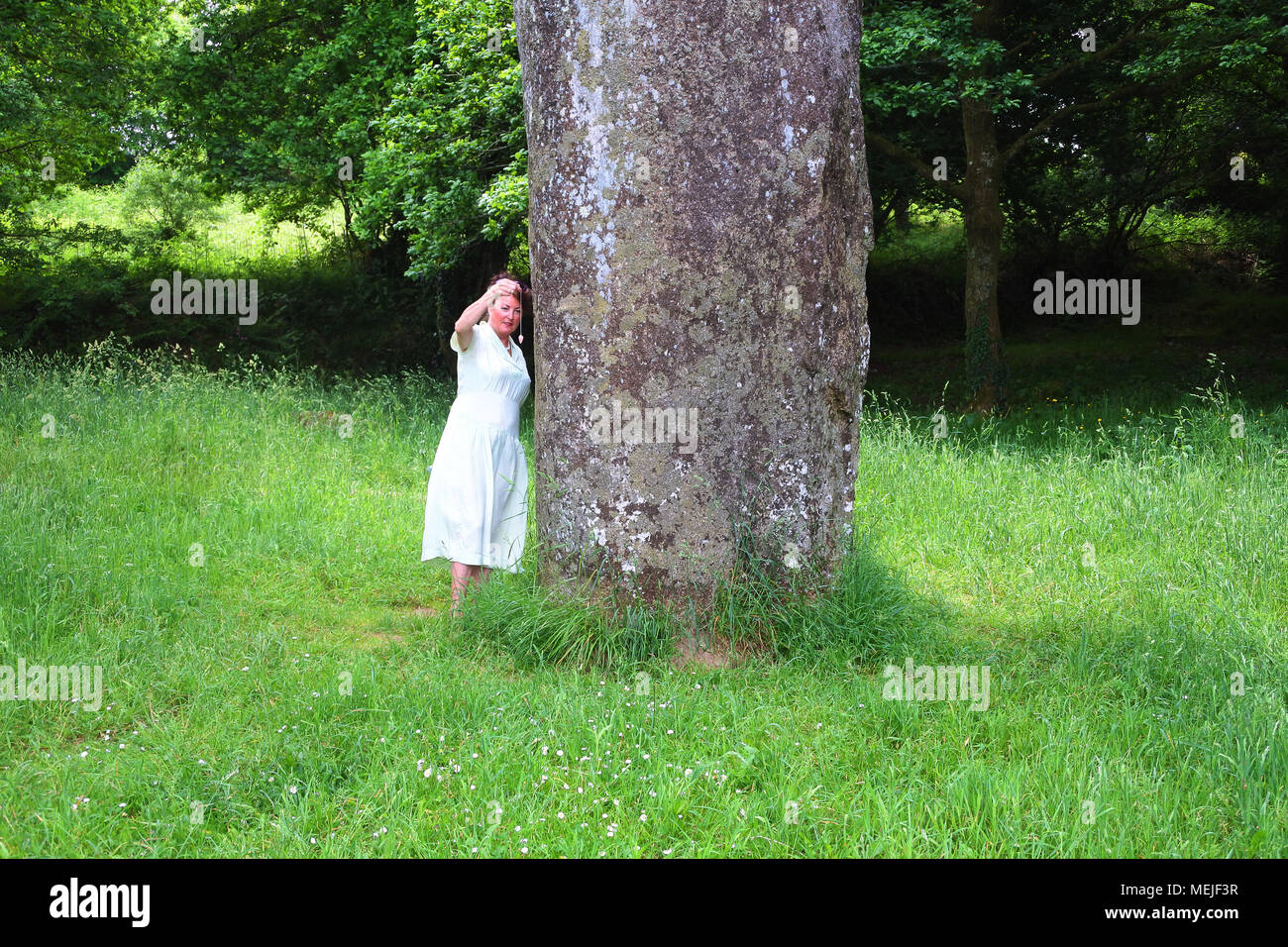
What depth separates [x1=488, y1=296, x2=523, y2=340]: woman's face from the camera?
5738 millimetres

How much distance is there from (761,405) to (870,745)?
1.68 meters

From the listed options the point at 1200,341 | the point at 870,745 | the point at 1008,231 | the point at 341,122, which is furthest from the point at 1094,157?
the point at 870,745

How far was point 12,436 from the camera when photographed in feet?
27.3

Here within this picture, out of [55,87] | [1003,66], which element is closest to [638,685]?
[1003,66]

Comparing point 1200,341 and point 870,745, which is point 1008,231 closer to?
point 1200,341

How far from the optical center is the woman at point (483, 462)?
18.4ft

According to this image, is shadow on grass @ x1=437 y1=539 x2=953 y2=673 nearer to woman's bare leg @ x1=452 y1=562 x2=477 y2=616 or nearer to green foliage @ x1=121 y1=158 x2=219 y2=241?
woman's bare leg @ x1=452 y1=562 x2=477 y2=616

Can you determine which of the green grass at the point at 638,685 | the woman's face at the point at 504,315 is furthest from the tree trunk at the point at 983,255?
the woman's face at the point at 504,315

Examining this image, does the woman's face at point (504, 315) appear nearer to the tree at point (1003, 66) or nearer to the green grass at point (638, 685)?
the green grass at point (638, 685)

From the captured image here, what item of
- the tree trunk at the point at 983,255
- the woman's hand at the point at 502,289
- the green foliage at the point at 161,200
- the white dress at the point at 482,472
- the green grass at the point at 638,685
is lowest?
the green grass at the point at 638,685

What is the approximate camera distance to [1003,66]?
13.3 meters

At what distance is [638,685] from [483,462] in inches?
77.3

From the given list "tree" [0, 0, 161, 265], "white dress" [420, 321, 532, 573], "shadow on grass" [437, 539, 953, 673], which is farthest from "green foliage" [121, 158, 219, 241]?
"shadow on grass" [437, 539, 953, 673]

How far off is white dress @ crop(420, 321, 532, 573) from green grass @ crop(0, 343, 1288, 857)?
49cm
